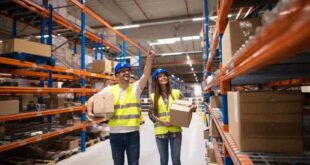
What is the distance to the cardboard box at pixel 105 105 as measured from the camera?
2.55 meters

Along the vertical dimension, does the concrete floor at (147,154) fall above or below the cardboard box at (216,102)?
below

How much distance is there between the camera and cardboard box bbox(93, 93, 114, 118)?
8.38 feet

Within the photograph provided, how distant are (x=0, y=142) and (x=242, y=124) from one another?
402 cm

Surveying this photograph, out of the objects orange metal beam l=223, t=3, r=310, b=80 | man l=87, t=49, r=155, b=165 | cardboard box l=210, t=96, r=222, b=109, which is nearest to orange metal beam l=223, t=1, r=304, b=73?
orange metal beam l=223, t=3, r=310, b=80

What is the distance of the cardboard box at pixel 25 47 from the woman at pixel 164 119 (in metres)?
2.38

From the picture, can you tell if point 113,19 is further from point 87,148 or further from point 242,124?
point 242,124

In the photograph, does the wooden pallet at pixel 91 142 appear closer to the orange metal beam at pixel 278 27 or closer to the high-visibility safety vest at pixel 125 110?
the high-visibility safety vest at pixel 125 110

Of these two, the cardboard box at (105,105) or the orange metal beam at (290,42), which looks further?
the cardboard box at (105,105)

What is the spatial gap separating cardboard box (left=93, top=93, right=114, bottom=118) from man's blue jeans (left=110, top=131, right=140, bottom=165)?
29 cm

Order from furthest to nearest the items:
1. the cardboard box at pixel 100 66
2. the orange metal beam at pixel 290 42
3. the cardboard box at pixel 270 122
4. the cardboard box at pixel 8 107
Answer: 1. the cardboard box at pixel 100 66
2. the cardboard box at pixel 8 107
3. the cardboard box at pixel 270 122
4. the orange metal beam at pixel 290 42

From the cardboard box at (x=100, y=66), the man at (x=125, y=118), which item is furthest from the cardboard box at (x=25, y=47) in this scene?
the cardboard box at (x=100, y=66)

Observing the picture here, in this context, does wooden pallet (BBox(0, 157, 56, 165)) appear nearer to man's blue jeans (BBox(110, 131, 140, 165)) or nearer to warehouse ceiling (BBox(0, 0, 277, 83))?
man's blue jeans (BBox(110, 131, 140, 165))

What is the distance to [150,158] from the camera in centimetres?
475

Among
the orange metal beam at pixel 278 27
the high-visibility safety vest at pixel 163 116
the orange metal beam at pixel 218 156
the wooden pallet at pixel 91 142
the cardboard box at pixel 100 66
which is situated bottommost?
the wooden pallet at pixel 91 142
